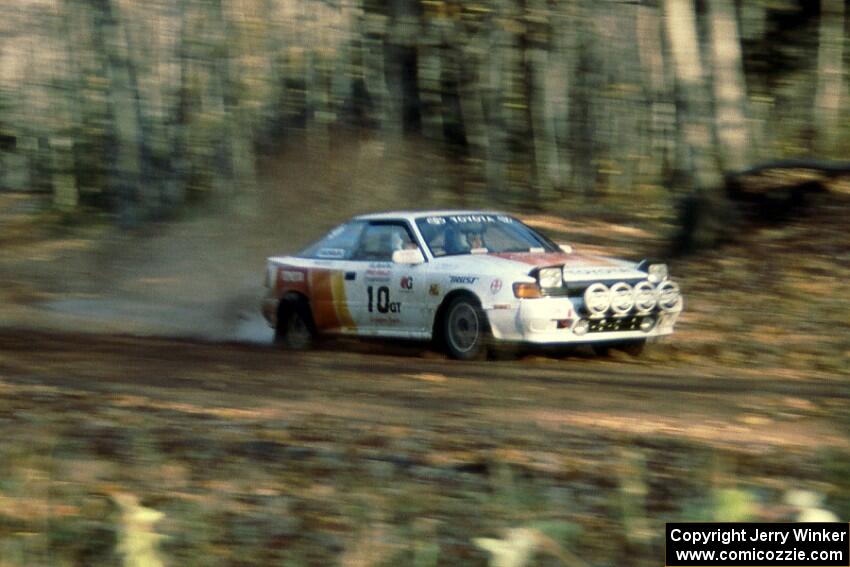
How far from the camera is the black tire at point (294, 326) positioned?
13008 millimetres

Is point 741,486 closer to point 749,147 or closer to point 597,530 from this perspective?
point 597,530

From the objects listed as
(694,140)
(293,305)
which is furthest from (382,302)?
(694,140)

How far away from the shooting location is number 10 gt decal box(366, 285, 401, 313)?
1201 centimetres

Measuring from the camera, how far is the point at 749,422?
8070mm

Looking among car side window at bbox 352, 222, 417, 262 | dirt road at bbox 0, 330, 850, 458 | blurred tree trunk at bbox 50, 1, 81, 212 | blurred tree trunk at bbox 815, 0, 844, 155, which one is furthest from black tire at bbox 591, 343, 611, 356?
blurred tree trunk at bbox 50, 1, 81, 212

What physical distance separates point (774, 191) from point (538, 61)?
18.1 ft

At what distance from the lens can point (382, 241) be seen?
12.4 m

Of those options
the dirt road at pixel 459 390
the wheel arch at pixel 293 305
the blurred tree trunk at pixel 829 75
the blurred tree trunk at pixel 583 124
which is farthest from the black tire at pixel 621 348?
the blurred tree trunk at pixel 583 124

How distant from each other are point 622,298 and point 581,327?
412 mm

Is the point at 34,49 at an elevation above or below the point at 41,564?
above

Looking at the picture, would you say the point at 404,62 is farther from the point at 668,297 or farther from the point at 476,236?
the point at 668,297

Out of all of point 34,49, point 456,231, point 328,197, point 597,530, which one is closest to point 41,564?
point 597,530

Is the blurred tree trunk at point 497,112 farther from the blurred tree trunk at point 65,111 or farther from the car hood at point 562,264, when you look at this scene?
the car hood at point 562,264

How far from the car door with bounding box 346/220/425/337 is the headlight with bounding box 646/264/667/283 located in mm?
1910
